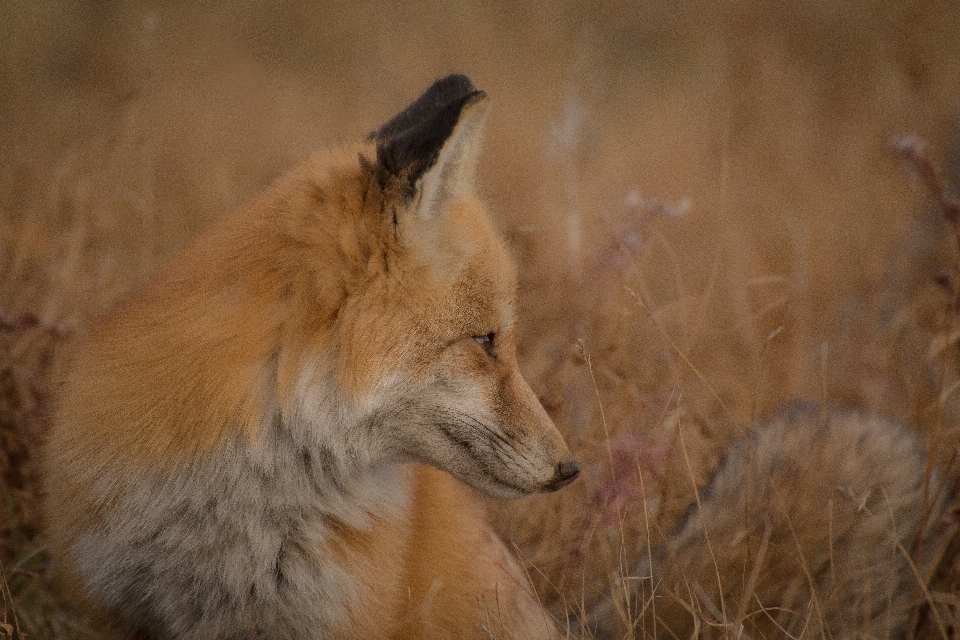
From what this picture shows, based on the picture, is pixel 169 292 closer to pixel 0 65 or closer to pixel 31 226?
pixel 31 226

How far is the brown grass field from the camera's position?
364 cm

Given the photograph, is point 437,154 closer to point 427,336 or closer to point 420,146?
point 420,146

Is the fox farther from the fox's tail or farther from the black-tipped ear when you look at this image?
the fox's tail

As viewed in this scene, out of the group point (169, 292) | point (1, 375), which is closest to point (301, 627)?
point (169, 292)

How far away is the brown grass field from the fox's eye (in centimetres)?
39

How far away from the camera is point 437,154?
6.91 feet

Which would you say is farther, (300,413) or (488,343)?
(488,343)

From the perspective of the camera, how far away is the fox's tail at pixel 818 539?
2.96 meters

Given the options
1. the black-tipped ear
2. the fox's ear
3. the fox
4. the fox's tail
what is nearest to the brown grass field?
the fox's tail

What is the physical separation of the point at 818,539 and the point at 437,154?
2.17 meters

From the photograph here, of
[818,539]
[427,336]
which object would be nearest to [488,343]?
[427,336]

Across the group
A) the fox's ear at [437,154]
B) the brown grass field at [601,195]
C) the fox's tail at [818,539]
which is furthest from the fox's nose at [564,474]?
the fox's ear at [437,154]

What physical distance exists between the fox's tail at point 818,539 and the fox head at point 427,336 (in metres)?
0.93

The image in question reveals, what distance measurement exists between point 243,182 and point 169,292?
5207mm
